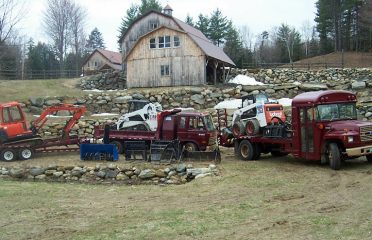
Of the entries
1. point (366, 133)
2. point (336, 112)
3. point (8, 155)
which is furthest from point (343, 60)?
point (8, 155)

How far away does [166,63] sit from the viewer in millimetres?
37438

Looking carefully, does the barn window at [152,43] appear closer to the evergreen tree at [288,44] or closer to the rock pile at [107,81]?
the rock pile at [107,81]

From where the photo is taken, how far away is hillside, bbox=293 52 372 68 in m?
54.2

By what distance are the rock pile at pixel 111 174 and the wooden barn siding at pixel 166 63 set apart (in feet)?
66.3

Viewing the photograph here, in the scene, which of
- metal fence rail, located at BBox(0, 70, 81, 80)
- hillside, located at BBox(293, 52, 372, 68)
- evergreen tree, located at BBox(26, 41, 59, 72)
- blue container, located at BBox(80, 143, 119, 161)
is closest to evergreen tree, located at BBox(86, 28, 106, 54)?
evergreen tree, located at BBox(26, 41, 59, 72)

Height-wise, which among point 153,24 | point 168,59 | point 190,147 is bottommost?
point 190,147

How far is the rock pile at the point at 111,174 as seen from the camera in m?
15.7

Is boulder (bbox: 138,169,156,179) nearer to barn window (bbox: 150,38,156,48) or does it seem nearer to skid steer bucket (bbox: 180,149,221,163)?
skid steer bucket (bbox: 180,149,221,163)

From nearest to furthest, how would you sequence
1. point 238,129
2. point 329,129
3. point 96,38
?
point 329,129 < point 238,129 < point 96,38

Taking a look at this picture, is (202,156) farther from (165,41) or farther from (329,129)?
(165,41)

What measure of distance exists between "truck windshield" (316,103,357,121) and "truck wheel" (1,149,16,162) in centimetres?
1355

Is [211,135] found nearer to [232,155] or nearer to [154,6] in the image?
[232,155]

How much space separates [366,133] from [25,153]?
14619 mm

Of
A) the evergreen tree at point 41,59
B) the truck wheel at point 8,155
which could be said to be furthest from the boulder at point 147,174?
the evergreen tree at point 41,59
